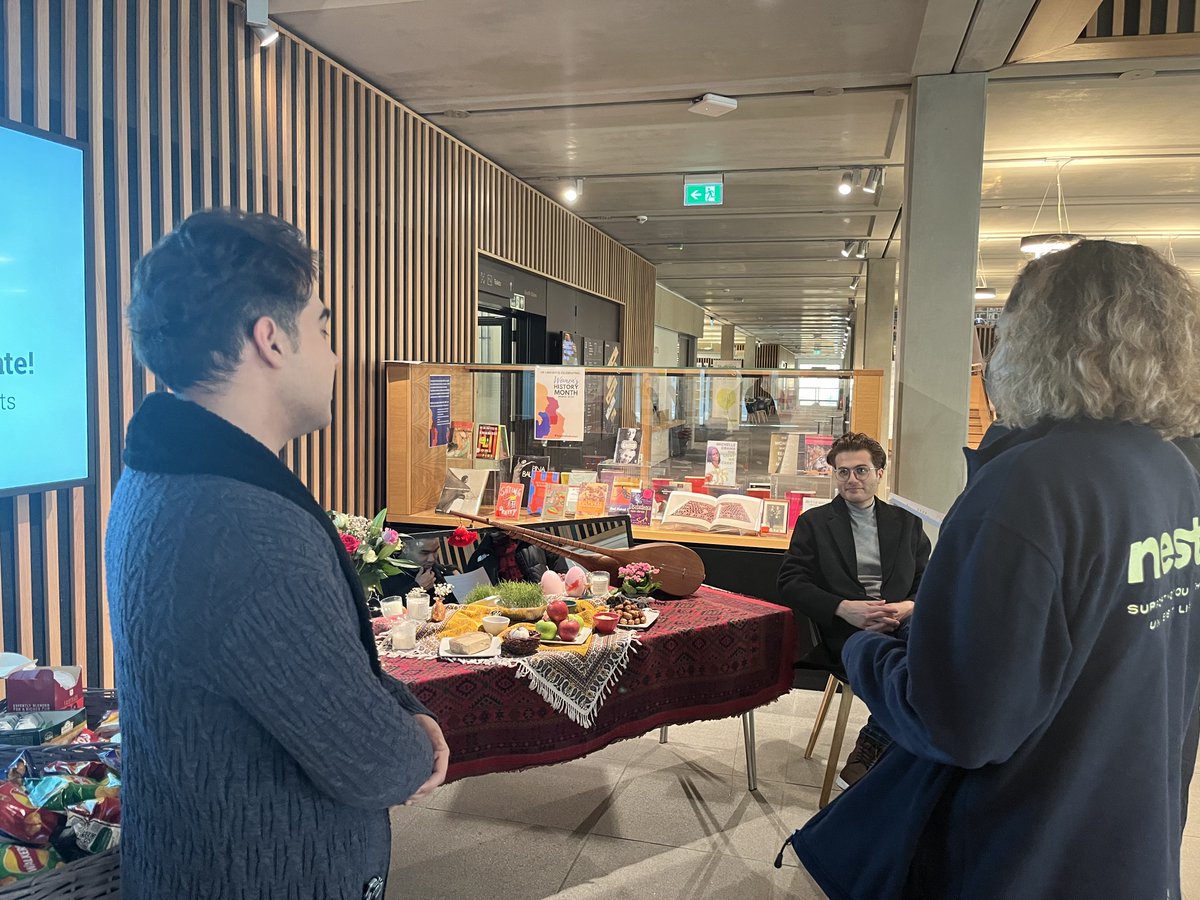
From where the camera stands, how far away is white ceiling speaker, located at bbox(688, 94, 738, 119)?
4531mm

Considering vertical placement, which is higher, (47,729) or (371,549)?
(371,549)

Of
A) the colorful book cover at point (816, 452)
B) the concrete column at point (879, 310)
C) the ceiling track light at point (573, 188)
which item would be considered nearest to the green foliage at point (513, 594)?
the colorful book cover at point (816, 452)

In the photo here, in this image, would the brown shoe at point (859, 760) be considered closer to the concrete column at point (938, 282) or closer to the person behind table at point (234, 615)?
the concrete column at point (938, 282)

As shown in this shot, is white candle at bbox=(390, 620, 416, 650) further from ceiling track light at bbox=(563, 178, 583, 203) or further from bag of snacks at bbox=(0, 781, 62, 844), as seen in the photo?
ceiling track light at bbox=(563, 178, 583, 203)

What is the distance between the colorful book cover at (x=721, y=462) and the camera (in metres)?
4.33

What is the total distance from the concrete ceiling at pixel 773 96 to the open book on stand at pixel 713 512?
2.23 metres

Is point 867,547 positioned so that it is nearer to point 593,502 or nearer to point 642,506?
point 642,506

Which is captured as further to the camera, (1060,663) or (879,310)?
(879,310)

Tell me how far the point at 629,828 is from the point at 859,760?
3.12ft

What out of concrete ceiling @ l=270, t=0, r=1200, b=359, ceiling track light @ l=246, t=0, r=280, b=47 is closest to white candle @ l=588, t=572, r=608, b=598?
concrete ceiling @ l=270, t=0, r=1200, b=359

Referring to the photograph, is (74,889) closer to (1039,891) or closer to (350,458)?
(1039,891)

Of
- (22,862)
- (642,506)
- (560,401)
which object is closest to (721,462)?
(642,506)

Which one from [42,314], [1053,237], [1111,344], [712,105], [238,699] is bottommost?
[238,699]

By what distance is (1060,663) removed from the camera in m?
1.07
